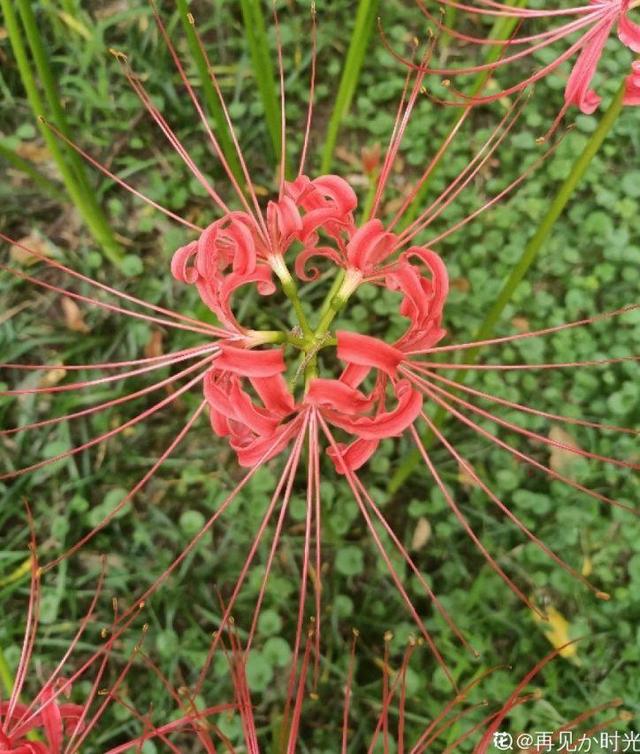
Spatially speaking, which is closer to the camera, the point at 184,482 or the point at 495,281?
the point at 184,482

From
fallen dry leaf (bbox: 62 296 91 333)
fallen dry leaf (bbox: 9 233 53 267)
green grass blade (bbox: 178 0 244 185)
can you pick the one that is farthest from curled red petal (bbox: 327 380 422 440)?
fallen dry leaf (bbox: 9 233 53 267)

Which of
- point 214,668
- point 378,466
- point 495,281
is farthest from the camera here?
point 495,281

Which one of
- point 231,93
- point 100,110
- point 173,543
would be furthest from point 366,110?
Answer: point 173,543

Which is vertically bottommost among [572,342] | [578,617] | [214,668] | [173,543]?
[214,668]

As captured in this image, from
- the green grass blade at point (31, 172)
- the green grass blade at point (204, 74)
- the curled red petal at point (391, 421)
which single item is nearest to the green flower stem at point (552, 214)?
the curled red petal at point (391, 421)

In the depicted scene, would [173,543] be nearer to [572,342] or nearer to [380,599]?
[380,599]

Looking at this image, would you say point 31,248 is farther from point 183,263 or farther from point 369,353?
point 369,353

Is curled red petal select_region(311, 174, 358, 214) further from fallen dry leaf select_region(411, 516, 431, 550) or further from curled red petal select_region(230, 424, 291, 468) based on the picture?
fallen dry leaf select_region(411, 516, 431, 550)

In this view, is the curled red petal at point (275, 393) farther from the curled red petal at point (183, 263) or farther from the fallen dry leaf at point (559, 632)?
the fallen dry leaf at point (559, 632)
